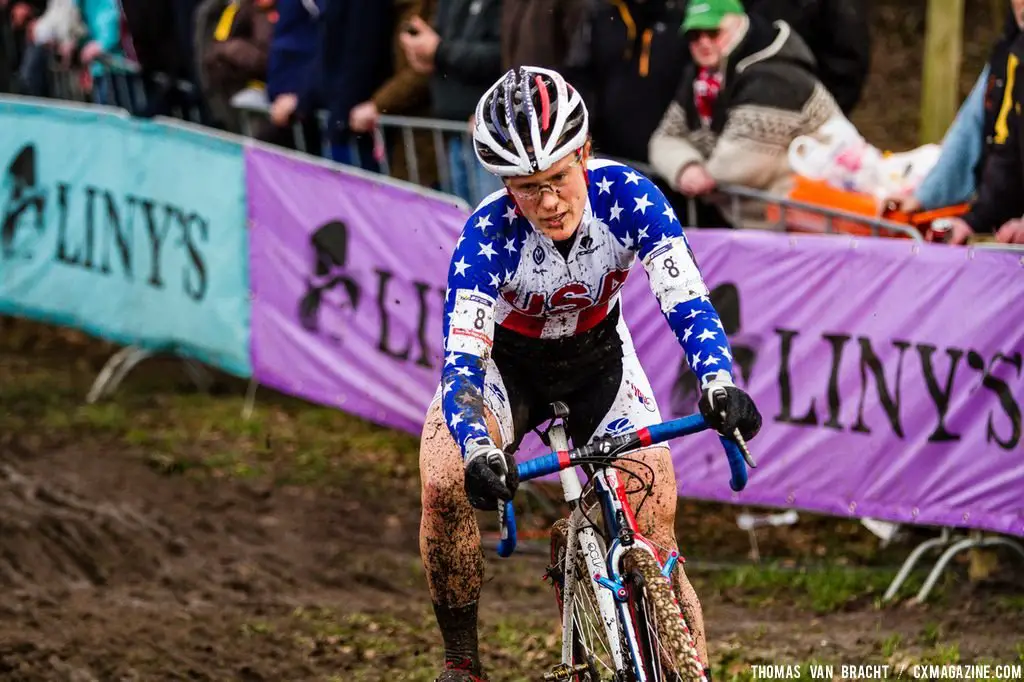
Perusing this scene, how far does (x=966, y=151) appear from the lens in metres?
8.00

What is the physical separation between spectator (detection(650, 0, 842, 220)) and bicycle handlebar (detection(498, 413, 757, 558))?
370 centimetres

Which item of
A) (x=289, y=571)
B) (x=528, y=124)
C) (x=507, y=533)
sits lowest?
(x=289, y=571)

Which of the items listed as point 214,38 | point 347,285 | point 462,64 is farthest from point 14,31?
point 462,64

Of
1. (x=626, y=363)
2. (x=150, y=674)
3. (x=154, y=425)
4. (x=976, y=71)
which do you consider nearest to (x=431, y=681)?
(x=150, y=674)

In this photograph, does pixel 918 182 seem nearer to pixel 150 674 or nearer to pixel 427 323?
pixel 427 323

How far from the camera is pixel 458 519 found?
565 cm

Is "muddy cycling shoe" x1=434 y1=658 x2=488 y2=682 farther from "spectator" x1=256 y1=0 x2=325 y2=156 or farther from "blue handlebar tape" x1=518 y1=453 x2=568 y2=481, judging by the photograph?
"spectator" x1=256 y1=0 x2=325 y2=156

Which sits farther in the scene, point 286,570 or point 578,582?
point 286,570

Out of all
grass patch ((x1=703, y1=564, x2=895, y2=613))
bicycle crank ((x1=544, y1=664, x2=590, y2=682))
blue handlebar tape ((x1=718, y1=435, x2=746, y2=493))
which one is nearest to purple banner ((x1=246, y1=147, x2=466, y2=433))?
grass patch ((x1=703, y1=564, x2=895, y2=613))

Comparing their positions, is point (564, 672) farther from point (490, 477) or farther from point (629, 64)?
point (629, 64)

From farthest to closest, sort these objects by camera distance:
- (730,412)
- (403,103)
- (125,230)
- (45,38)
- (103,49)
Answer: (45,38) → (103,49) → (125,230) → (403,103) → (730,412)

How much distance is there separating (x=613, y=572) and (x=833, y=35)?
500 centimetres

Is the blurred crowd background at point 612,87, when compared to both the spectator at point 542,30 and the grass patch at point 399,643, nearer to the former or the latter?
the spectator at point 542,30

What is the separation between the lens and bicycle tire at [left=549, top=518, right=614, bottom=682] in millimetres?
5449
